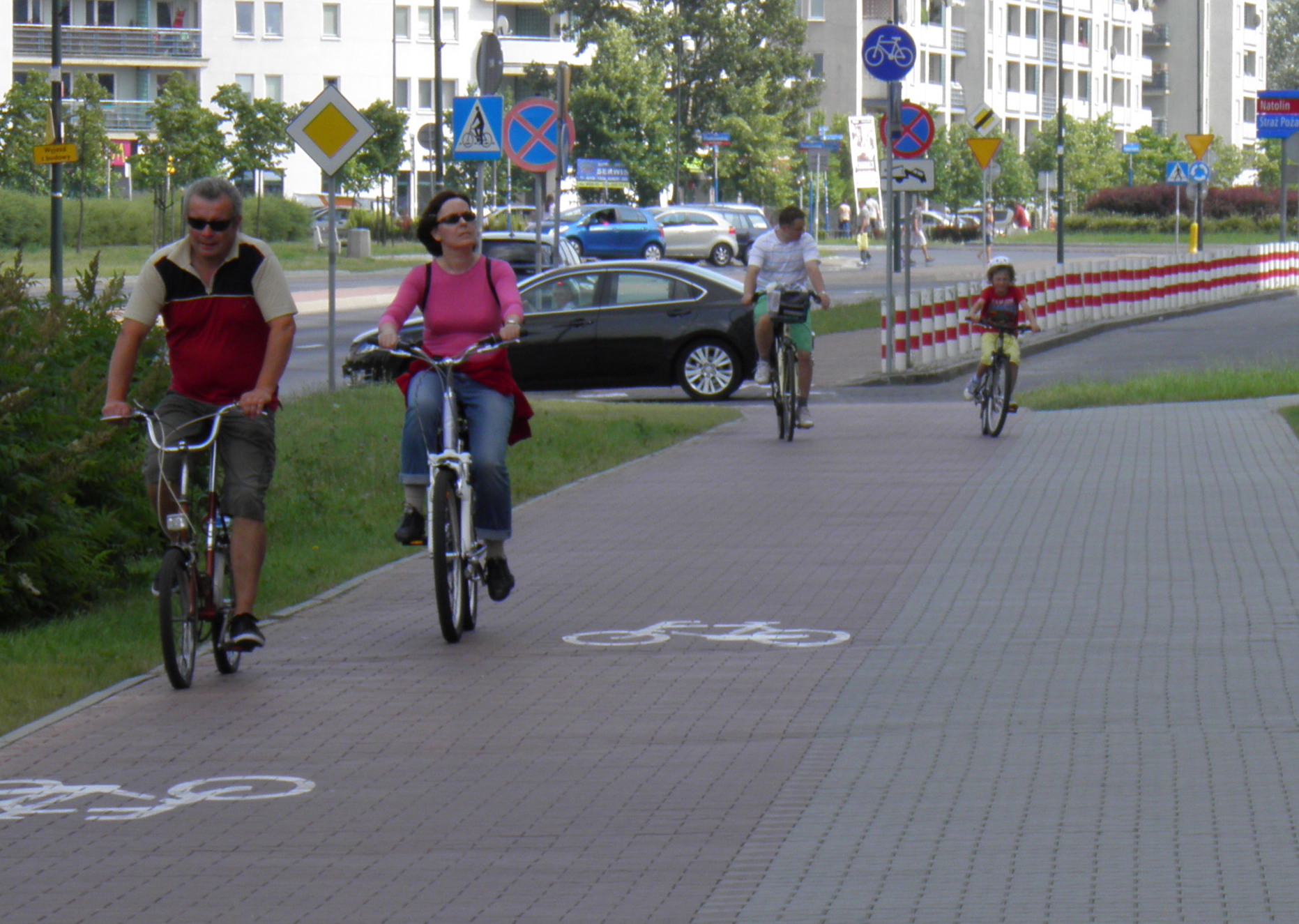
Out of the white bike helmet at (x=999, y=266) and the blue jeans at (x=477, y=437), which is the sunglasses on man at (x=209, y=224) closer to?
the blue jeans at (x=477, y=437)

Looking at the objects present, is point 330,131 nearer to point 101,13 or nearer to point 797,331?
point 797,331

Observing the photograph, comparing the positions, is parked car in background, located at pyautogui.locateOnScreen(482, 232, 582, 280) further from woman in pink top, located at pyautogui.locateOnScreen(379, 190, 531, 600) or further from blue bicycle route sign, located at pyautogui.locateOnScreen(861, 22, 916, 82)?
woman in pink top, located at pyautogui.locateOnScreen(379, 190, 531, 600)

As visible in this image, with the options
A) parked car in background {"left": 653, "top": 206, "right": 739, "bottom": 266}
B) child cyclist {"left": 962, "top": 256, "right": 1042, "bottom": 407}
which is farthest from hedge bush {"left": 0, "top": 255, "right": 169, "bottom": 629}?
parked car in background {"left": 653, "top": 206, "right": 739, "bottom": 266}

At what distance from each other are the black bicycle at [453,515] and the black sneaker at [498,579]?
11 cm

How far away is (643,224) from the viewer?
55.1 metres

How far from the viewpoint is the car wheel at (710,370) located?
843 inches

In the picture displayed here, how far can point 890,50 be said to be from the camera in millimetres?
22047

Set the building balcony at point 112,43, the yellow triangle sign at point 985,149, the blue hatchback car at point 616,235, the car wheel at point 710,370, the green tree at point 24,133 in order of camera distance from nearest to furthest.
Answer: the car wheel at point 710,370, the yellow triangle sign at point 985,149, the green tree at point 24,133, the blue hatchback car at point 616,235, the building balcony at point 112,43

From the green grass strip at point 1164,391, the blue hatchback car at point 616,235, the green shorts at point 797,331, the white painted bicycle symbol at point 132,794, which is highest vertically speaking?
the blue hatchback car at point 616,235

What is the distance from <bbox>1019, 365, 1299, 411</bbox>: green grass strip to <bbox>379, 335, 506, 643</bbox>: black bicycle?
11.5 metres

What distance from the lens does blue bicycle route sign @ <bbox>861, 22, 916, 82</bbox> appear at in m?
22.0

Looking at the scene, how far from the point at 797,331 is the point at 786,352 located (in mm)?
533

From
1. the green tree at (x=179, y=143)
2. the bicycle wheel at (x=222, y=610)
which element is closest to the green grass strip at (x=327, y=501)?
the bicycle wheel at (x=222, y=610)

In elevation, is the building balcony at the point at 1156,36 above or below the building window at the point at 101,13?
above
